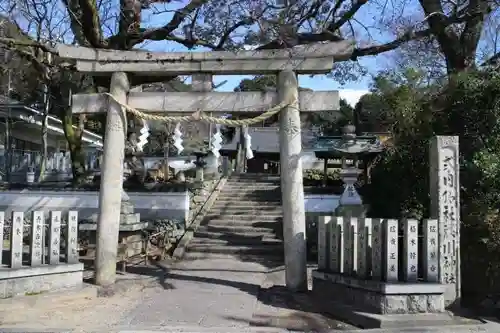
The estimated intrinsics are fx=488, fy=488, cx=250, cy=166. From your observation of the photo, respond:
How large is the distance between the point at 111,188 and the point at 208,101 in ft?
8.09

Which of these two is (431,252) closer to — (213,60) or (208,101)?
(208,101)

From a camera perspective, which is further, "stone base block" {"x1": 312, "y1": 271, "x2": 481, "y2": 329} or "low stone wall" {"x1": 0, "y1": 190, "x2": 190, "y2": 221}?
"low stone wall" {"x1": 0, "y1": 190, "x2": 190, "y2": 221}

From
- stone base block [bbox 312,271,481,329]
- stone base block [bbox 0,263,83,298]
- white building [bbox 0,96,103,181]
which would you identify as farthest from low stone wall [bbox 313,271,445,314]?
white building [bbox 0,96,103,181]

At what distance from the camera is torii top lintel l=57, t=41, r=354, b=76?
8906 millimetres

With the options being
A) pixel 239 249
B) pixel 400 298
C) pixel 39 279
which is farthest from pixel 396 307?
pixel 239 249

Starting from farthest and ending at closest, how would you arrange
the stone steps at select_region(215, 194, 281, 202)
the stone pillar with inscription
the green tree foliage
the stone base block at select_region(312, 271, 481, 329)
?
the stone steps at select_region(215, 194, 281, 202), the green tree foliage, the stone pillar with inscription, the stone base block at select_region(312, 271, 481, 329)

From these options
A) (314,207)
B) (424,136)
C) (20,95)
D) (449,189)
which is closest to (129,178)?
(314,207)

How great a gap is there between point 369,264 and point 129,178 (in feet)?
32.2

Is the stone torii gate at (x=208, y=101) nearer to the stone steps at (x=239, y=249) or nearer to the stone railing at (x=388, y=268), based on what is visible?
the stone railing at (x=388, y=268)

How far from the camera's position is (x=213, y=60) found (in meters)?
9.23

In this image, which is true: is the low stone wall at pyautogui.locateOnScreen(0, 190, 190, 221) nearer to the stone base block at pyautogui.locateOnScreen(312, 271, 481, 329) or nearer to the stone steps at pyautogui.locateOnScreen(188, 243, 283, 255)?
the stone steps at pyautogui.locateOnScreen(188, 243, 283, 255)

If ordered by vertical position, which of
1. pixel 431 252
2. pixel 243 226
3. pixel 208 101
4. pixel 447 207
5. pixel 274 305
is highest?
pixel 208 101

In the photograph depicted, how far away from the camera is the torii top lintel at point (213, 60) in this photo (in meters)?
8.91

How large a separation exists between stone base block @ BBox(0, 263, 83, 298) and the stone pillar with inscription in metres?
6.11
